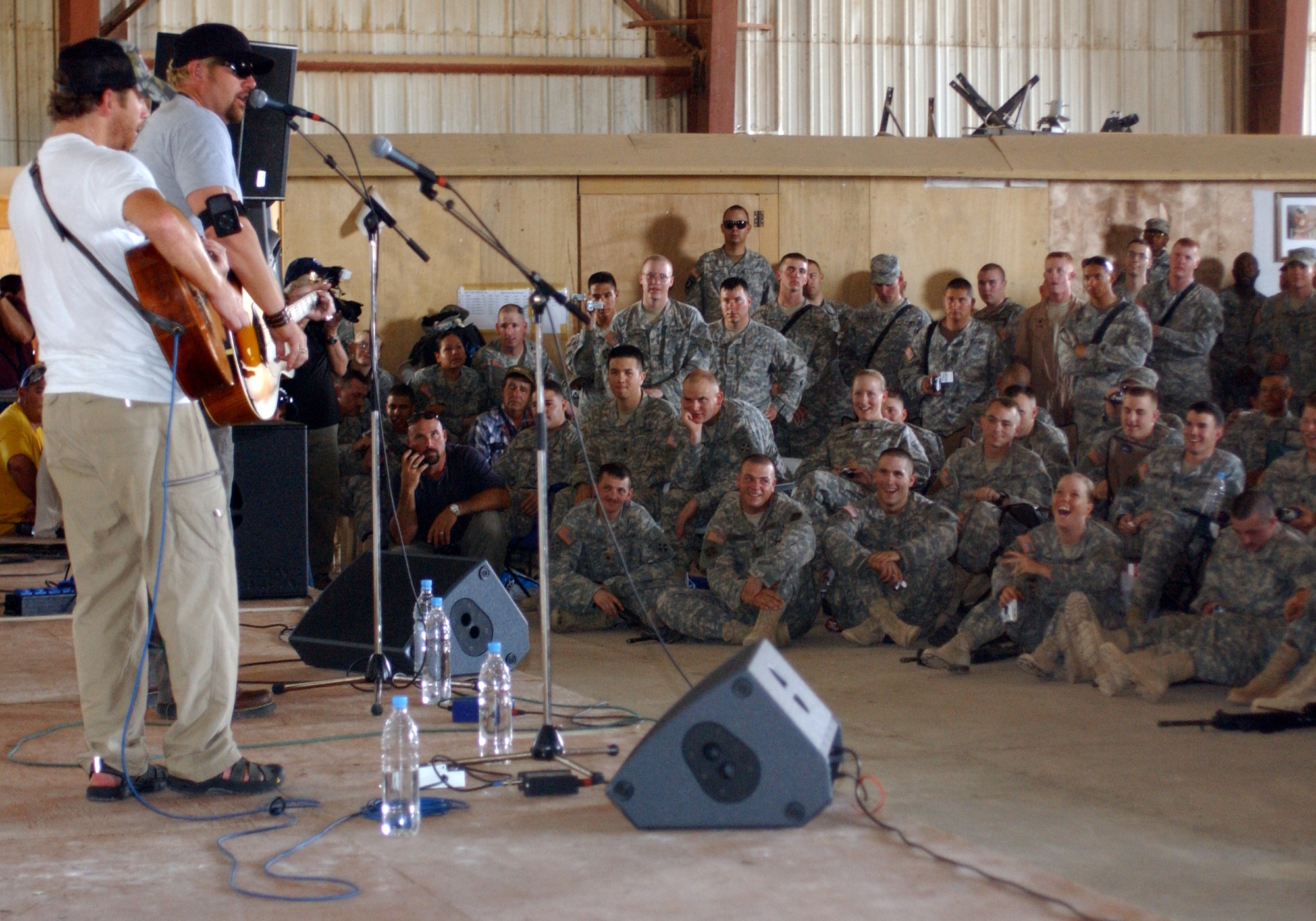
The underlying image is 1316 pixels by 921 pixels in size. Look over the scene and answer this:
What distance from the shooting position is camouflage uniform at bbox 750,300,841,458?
365 inches

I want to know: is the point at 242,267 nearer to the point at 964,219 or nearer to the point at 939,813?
the point at 939,813

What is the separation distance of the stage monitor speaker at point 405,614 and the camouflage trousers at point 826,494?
2269 mm

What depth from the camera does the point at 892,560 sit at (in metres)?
6.46

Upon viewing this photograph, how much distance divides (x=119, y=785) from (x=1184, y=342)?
23.9 feet

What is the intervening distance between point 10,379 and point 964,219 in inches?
276

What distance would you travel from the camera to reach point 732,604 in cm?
661

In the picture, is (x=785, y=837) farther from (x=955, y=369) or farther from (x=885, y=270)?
(x=885, y=270)

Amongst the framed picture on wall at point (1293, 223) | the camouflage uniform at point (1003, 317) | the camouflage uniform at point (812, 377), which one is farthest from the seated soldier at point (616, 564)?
the framed picture on wall at point (1293, 223)

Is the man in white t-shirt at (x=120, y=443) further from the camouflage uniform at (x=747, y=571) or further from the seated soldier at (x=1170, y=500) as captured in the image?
the seated soldier at (x=1170, y=500)

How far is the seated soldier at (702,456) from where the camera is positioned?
7.37 m

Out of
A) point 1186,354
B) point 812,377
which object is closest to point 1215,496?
point 1186,354

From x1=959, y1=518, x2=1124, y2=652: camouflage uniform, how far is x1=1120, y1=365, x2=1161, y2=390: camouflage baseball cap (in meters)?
2.19

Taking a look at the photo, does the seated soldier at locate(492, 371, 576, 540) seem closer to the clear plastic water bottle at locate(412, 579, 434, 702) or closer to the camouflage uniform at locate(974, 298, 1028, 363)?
the clear plastic water bottle at locate(412, 579, 434, 702)

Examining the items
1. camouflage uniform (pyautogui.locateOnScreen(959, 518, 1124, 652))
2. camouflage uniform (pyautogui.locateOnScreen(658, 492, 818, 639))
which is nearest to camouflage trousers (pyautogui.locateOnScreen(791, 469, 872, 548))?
camouflage uniform (pyautogui.locateOnScreen(658, 492, 818, 639))
